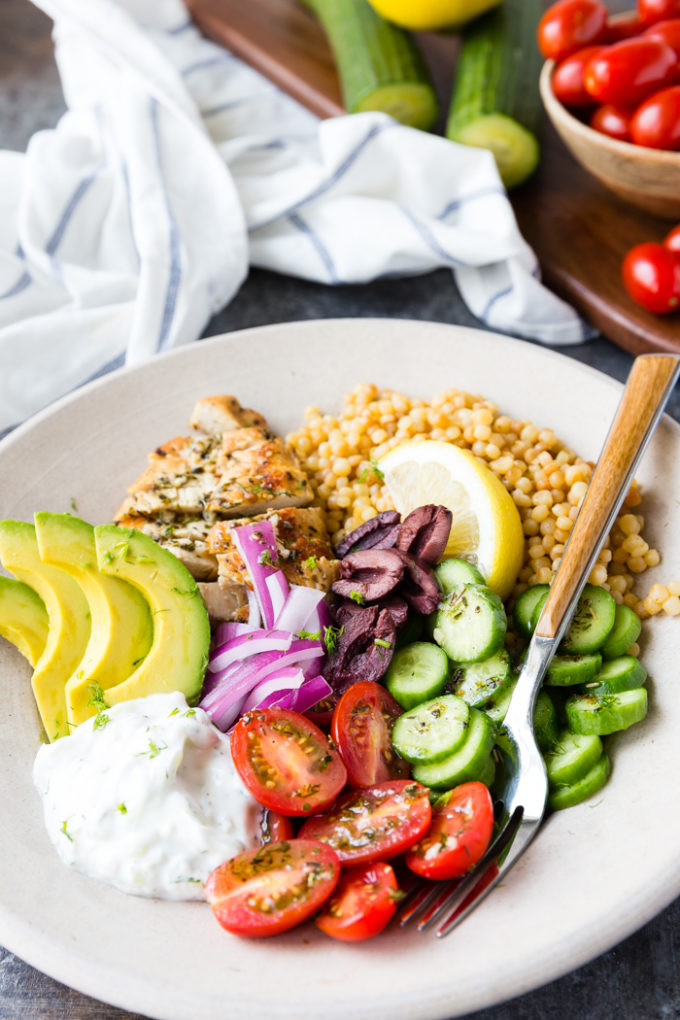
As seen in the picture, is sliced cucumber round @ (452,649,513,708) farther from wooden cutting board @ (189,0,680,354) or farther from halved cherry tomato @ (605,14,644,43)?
halved cherry tomato @ (605,14,644,43)

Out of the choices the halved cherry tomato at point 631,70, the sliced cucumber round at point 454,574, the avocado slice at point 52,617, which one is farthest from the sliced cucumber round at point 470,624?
the halved cherry tomato at point 631,70

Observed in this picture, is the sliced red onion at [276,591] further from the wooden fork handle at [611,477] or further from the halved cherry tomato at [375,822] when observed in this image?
the wooden fork handle at [611,477]

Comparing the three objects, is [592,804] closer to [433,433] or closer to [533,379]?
[433,433]

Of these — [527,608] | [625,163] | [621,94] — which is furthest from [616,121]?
[527,608]

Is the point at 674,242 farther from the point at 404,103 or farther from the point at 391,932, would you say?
the point at 391,932

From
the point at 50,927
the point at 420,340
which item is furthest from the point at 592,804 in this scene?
the point at 420,340
